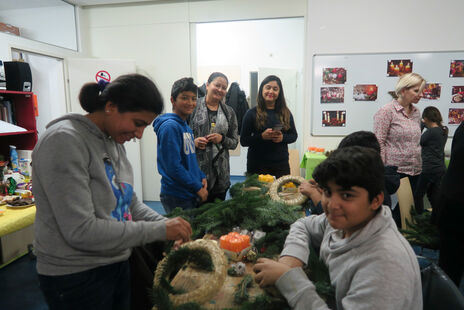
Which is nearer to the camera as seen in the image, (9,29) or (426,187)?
(426,187)

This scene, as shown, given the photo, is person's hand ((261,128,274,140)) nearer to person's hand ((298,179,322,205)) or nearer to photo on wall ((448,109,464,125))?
A: person's hand ((298,179,322,205))

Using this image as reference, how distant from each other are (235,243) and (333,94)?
3480mm

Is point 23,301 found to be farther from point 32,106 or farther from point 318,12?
point 318,12

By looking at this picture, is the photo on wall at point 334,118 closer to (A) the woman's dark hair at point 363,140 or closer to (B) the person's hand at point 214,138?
(B) the person's hand at point 214,138

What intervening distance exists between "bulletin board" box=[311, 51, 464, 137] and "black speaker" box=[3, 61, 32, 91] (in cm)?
341

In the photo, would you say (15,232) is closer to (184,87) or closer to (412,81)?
A: (184,87)

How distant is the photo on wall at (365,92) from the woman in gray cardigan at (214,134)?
2372 mm

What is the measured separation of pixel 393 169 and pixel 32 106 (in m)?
3.31

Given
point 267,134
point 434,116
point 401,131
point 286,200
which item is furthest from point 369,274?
point 434,116

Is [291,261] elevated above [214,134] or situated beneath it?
situated beneath

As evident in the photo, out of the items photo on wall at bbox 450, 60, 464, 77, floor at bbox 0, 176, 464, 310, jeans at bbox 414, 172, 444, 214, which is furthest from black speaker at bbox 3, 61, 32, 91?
photo on wall at bbox 450, 60, 464, 77

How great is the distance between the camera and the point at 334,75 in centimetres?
407

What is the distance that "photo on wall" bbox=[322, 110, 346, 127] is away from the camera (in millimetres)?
4160

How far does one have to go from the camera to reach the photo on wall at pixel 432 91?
3895 millimetres
